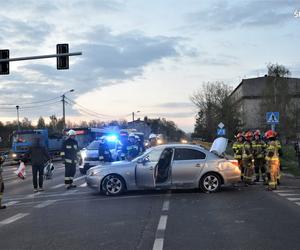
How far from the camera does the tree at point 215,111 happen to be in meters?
74.7

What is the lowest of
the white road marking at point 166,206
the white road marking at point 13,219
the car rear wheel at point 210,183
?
the white road marking at point 166,206

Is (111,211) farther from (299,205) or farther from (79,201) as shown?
(299,205)

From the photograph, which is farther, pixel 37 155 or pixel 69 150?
pixel 69 150

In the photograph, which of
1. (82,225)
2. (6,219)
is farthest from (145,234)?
(6,219)

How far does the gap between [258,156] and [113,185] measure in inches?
232

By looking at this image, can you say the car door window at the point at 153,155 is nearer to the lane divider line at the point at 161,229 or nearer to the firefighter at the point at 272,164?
the lane divider line at the point at 161,229

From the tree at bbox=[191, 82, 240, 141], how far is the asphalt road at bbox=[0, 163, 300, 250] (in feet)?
195

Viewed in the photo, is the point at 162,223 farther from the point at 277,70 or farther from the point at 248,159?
the point at 277,70

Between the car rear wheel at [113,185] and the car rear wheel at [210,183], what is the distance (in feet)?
7.68

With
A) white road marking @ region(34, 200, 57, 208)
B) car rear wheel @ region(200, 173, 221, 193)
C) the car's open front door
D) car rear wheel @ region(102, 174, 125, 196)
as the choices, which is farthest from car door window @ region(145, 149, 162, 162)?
white road marking @ region(34, 200, 57, 208)

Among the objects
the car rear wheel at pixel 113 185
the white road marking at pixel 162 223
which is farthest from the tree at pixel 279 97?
the white road marking at pixel 162 223

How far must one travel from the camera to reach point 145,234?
26.8ft

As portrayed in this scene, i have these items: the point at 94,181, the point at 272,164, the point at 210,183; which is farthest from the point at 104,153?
the point at 272,164

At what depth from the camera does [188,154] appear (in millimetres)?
14211
